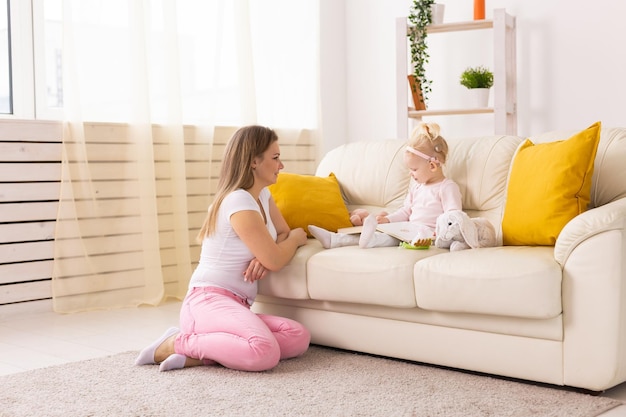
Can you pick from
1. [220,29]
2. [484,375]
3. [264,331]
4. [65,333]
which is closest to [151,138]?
[220,29]

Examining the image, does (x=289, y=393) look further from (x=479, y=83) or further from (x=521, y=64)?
(x=521, y=64)

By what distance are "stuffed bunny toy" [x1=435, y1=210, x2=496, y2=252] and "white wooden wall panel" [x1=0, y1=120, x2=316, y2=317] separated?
188cm

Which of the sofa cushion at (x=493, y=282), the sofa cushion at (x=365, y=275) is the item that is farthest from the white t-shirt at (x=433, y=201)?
the sofa cushion at (x=493, y=282)

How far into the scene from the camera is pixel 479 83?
4.39 meters

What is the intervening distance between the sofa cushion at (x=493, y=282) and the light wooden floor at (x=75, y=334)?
1.23 ft

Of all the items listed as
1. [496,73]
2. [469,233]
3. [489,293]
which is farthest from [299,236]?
[496,73]

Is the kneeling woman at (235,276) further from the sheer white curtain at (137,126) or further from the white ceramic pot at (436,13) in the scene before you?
the white ceramic pot at (436,13)

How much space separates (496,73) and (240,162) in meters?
1.94

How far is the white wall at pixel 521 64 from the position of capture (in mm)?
4070

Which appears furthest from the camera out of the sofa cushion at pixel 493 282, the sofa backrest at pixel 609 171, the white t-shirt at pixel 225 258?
the white t-shirt at pixel 225 258

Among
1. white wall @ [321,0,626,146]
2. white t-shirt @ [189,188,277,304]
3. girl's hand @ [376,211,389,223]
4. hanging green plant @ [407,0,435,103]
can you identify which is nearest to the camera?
white t-shirt @ [189,188,277,304]

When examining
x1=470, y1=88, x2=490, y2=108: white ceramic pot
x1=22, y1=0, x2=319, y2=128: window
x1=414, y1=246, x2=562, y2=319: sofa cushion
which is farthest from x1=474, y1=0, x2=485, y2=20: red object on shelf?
x1=414, y1=246, x2=562, y2=319: sofa cushion

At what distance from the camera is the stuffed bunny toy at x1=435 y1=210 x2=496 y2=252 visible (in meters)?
2.77

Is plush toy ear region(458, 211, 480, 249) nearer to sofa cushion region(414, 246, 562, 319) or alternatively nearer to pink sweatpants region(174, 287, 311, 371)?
sofa cushion region(414, 246, 562, 319)
